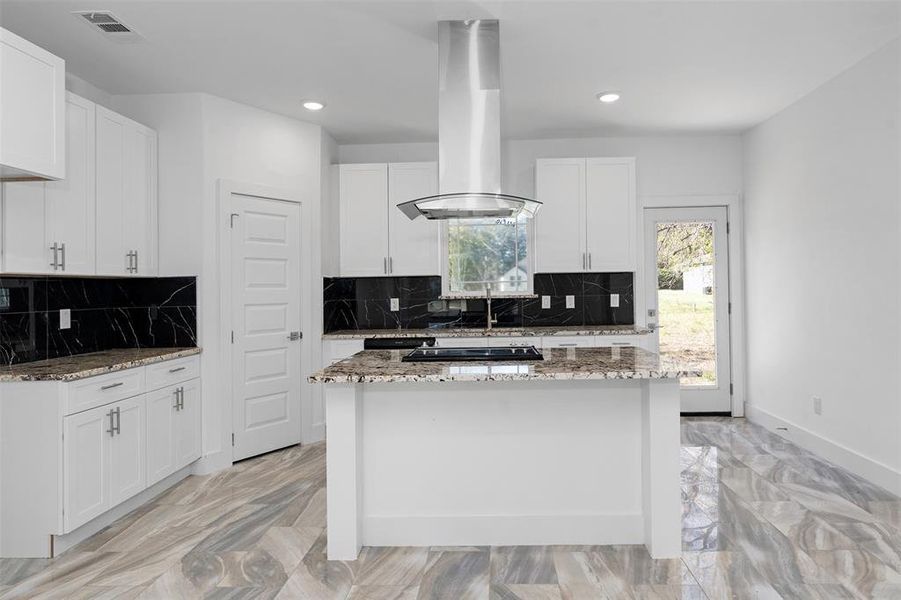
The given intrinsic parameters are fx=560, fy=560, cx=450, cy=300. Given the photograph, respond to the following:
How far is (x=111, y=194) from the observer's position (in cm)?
341

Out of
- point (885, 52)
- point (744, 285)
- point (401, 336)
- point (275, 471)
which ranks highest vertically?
point (885, 52)

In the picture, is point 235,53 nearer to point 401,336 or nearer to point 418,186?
point 418,186

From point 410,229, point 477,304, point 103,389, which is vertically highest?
point 410,229

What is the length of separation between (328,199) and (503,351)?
2.67 meters

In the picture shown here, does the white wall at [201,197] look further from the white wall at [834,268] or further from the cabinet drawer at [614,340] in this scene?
the white wall at [834,268]

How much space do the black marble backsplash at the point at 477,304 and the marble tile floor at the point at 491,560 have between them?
210 cm

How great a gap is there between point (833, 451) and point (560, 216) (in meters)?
2.66

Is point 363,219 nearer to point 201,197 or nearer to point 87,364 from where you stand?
point 201,197

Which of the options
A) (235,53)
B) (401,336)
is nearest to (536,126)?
(401,336)

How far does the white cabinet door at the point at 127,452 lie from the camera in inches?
117

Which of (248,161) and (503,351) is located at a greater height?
(248,161)

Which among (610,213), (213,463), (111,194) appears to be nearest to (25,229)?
(111,194)

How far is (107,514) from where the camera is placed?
9.80 ft

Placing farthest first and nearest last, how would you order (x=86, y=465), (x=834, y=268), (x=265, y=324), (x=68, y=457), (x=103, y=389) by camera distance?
(x=265, y=324)
(x=834, y=268)
(x=103, y=389)
(x=86, y=465)
(x=68, y=457)
